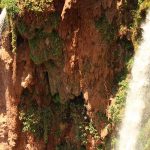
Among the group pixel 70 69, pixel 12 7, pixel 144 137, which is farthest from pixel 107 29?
pixel 144 137

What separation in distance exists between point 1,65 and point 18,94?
4.54ft

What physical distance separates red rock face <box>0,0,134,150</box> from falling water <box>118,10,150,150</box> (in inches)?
37.2

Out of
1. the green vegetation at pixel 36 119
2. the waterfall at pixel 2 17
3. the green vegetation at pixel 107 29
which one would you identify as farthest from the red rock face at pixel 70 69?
the waterfall at pixel 2 17

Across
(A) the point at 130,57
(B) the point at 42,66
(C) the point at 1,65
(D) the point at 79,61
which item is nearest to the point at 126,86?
(A) the point at 130,57

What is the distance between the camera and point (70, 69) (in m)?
18.2

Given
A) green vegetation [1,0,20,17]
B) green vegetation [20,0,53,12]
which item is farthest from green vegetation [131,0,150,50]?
green vegetation [1,0,20,17]

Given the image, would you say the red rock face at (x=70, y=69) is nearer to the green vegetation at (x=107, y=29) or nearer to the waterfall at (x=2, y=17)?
the green vegetation at (x=107, y=29)

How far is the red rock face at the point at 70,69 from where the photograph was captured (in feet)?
56.5

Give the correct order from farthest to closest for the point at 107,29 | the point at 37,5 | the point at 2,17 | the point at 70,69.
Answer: the point at 2,17
the point at 70,69
the point at 37,5
the point at 107,29

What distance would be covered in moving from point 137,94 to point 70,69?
3036 mm

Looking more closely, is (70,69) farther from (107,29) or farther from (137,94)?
(137,94)

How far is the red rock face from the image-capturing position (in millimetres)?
17234

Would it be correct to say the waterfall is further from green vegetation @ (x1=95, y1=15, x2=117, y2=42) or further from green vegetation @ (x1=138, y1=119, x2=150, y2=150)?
green vegetation @ (x1=138, y1=119, x2=150, y2=150)

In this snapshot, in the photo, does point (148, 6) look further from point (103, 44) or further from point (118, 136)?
point (118, 136)
